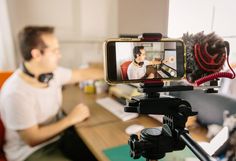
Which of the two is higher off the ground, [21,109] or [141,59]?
[141,59]

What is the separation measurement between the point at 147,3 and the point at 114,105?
0.74m

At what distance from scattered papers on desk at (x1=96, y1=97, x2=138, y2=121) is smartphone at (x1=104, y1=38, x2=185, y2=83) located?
2.81ft

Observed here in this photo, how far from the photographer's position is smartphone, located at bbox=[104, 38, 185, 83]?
0.45 m

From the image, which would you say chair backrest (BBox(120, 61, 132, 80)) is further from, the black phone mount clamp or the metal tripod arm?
the metal tripod arm

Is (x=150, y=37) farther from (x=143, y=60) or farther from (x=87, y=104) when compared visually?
(x=87, y=104)

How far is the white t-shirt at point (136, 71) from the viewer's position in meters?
0.46

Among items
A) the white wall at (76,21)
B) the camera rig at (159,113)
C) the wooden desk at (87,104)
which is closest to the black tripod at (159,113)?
the camera rig at (159,113)

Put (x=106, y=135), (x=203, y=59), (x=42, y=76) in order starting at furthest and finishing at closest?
(x=42, y=76) < (x=106, y=135) < (x=203, y=59)

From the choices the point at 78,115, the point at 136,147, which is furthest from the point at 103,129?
the point at 136,147

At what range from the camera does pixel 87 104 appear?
1.59m

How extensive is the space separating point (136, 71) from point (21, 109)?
34.4 inches

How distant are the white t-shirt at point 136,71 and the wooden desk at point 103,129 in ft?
1.83

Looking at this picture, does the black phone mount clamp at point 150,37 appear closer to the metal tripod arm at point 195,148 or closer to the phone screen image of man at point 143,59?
the phone screen image of man at point 143,59

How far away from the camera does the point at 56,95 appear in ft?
4.64
